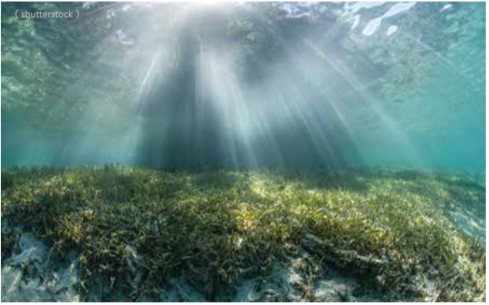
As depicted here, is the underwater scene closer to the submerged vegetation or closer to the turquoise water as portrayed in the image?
the submerged vegetation

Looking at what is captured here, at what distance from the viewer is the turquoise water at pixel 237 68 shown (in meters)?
17.8

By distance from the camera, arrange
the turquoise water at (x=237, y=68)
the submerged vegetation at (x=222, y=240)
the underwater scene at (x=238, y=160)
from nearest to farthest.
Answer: the submerged vegetation at (x=222, y=240)
the underwater scene at (x=238, y=160)
the turquoise water at (x=237, y=68)

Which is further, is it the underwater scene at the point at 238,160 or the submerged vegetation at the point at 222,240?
the underwater scene at the point at 238,160

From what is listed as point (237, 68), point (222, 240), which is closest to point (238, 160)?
point (237, 68)

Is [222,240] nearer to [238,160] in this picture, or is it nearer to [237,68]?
[237,68]

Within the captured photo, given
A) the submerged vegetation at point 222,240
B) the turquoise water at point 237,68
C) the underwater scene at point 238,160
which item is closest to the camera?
the submerged vegetation at point 222,240

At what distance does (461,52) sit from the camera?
2542cm

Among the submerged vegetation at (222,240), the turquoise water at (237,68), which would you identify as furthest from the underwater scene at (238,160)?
the turquoise water at (237,68)

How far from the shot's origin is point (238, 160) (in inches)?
1056

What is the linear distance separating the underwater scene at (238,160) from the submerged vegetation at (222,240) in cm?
3

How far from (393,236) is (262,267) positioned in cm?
266

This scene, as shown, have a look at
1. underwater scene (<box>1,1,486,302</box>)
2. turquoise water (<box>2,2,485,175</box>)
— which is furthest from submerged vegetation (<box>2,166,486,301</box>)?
turquoise water (<box>2,2,485,175</box>)

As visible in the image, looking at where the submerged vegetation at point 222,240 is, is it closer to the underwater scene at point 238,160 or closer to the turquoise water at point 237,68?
the underwater scene at point 238,160

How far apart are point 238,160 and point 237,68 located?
7.49 meters
